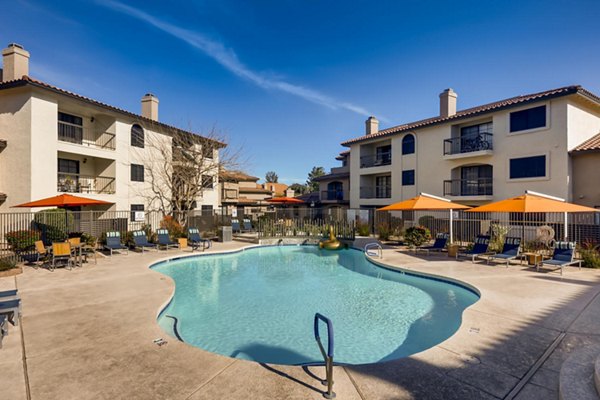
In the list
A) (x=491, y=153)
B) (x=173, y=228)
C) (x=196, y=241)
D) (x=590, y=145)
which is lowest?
(x=196, y=241)

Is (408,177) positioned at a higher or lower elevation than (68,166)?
lower

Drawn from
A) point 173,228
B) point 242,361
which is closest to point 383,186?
point 173,228

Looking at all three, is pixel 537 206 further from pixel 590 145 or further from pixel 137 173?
pixel 137 173

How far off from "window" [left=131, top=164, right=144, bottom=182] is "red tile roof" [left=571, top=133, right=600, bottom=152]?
2823cm

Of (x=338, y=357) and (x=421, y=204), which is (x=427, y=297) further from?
(x=421, y=204)

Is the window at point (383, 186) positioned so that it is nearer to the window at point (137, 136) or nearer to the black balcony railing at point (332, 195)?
the black balcony railing at point (332, 195)

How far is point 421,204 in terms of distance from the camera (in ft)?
49.0

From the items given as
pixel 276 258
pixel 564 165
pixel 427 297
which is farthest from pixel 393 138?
pixel 427 297

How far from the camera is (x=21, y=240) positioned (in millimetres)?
11703

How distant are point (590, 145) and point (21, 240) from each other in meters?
27.9

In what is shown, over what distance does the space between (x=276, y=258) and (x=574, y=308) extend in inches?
472

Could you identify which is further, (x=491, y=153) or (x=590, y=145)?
(x=491, y=153)

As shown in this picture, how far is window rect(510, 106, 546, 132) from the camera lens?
18.0m

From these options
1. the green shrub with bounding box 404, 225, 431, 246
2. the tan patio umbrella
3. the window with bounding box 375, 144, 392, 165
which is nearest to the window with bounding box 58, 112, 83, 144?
the tan patio umbrella
